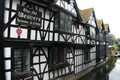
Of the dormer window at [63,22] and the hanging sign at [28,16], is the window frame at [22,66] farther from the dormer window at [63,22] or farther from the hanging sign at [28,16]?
the dormer window at [63,22]

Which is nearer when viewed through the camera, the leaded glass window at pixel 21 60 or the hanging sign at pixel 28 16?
the leaded glass window at pixel 21 60

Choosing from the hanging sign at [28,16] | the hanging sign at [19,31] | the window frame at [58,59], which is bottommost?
the window frame at [58,59]

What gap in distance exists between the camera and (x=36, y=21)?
11531 millimetres

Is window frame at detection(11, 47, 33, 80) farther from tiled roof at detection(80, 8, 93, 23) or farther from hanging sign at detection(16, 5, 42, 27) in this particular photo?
tiled roof at detection(80, 8, 93, 23)

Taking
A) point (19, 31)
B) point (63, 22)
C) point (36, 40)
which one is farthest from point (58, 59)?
point (19, 31)

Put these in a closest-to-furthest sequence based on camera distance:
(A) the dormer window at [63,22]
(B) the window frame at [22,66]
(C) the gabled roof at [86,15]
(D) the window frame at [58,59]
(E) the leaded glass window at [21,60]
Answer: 1. (B) the window frame at [22,66]
2. (E) the leaded glass window at [21,60]
3. (D) the window frame at [58,59]
4. (A) the dormer window at [63,22]
5. (C) the gabled roof at [86,15]

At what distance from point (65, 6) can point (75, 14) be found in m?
3.08

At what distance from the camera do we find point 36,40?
11484 millimetres

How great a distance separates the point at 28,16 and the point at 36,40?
1642 mm

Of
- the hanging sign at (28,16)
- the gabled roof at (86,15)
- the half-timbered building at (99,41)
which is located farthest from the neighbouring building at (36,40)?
the half-timbered building at (99,41)

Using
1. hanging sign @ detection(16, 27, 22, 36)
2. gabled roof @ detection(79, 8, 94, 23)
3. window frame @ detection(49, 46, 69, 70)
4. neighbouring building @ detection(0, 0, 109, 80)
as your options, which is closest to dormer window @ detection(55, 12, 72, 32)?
neighbouring building @ detection(0, 0, 109, 80)

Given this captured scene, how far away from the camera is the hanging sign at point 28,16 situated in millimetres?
10111

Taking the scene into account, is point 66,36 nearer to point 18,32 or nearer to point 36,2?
point 36,2

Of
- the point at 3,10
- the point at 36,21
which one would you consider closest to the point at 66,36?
the point at 36,21
